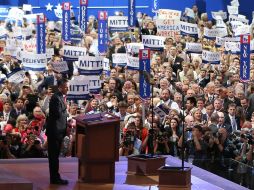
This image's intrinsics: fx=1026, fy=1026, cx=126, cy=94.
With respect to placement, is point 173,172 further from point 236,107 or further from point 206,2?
point 206,2

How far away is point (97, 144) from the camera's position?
43.8 ft

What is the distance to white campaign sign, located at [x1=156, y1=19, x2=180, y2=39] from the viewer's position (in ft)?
85.5

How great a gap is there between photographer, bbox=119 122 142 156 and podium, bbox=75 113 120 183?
2830 mm

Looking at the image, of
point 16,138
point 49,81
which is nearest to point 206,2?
point 49,81

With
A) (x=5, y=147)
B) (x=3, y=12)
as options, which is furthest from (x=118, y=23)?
(x=5, y=147)

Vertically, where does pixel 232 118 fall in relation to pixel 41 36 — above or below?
below

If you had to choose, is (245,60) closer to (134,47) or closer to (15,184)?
(134,47)

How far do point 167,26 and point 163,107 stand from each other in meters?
7.45

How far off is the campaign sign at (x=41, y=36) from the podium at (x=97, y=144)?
1084 centimetres

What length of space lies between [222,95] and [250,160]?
5.23m

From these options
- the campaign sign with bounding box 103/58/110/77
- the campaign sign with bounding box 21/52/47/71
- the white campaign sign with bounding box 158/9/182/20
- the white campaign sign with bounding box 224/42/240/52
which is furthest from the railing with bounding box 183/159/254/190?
the white campaign sign with bounding box 158/9/182/20

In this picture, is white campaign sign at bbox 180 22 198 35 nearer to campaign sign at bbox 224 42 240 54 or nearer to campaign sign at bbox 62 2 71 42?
campaign sign at bbox 224 42 240 54

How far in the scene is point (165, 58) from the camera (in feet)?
84.8

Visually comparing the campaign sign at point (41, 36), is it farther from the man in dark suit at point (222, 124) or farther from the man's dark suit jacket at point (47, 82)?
the man in dark suit at point (222, 124)
